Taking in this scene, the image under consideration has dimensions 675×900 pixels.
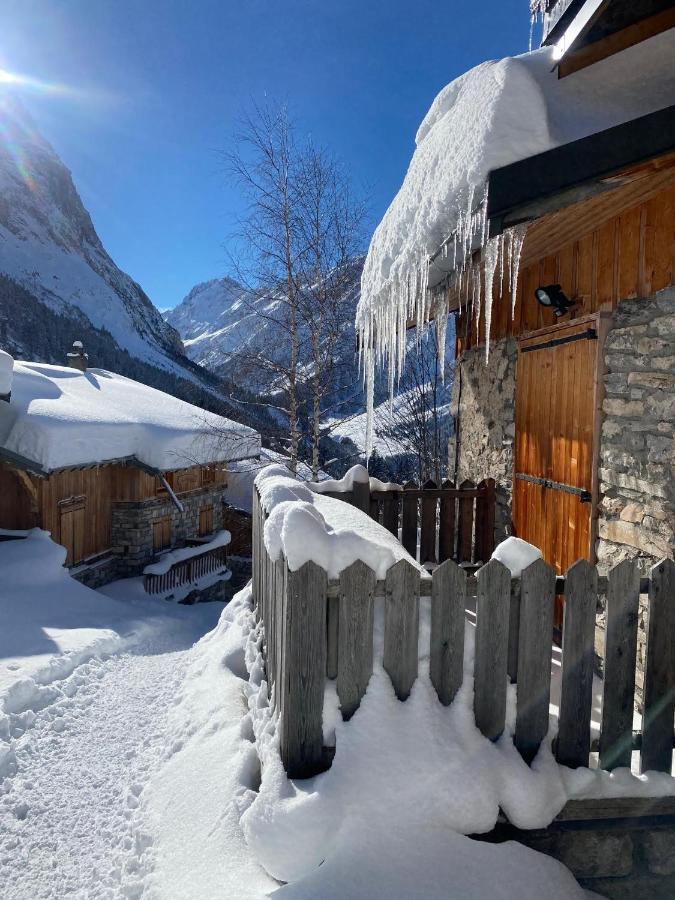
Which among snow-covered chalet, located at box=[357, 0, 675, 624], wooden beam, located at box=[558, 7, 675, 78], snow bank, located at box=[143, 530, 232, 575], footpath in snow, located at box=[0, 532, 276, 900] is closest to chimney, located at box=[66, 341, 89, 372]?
snow bank, located at box=[143, 530, 232, 575]

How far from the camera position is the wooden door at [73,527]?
40.5ft

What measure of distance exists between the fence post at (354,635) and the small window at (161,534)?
45.1 ft

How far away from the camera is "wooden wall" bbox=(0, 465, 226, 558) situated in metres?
11.7

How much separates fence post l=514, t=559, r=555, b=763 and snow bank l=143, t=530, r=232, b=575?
13.1 meters

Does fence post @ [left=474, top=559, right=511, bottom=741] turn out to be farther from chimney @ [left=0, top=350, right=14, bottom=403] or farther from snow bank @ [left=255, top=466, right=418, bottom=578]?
chimney @ [left=0, top=350, right=14, bottom=403]

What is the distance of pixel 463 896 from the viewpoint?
1.98 m

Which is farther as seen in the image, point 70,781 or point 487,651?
point 70,781

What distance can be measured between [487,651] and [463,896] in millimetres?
912

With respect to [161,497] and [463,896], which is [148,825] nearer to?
[463,896]

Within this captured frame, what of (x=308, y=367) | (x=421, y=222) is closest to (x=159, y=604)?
(x=308, y=367)

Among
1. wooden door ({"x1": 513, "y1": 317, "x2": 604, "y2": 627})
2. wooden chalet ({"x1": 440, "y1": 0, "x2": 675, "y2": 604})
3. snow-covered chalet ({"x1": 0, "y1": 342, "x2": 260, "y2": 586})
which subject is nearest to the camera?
wooden chalet ({"x1": 440, "y1": 0, "x2": 675, "y2": 604})

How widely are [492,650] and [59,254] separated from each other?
262 feet

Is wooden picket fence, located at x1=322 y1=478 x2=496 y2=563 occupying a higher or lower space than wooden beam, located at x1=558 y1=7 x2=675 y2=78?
lower

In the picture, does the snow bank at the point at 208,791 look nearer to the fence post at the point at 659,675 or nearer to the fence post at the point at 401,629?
the fence post at the point at 401,629
